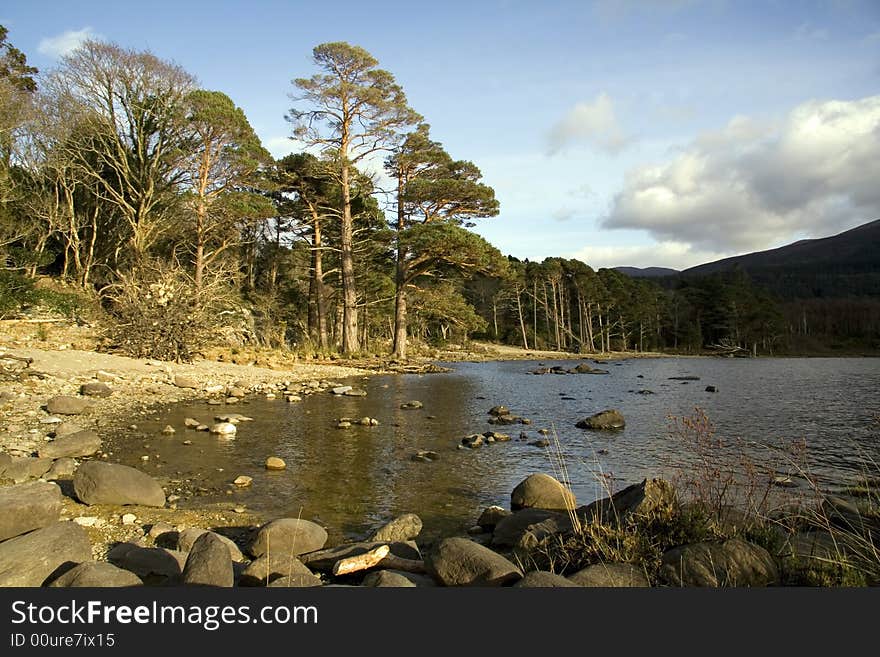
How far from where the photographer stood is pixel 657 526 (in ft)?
14.1

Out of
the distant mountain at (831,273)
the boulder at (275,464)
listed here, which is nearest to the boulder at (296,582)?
the boulder at (275,464)

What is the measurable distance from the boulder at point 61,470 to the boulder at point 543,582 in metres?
6.68

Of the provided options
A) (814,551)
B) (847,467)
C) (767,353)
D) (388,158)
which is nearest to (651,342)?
(767,353)

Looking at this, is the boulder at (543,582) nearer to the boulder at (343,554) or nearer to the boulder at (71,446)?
the boulder at (343,554)

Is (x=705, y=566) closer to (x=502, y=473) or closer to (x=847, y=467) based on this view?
A: (x=502, y=473)

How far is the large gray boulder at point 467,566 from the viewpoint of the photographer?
3.82m

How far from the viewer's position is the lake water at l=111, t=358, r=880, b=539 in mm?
6945

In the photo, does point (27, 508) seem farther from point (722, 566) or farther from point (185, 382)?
point (185, 382)

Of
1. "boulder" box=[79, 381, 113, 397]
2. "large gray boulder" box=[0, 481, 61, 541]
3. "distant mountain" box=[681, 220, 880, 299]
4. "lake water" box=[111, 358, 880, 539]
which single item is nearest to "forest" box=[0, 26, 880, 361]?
"boulder" box=[79, 381, 113, 397]

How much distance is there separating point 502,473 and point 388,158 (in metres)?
26.5

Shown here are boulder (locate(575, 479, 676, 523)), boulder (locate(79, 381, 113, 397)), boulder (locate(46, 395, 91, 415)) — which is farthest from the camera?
boulder (locate(79, 381, 113, 397))

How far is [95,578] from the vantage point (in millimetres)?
3523

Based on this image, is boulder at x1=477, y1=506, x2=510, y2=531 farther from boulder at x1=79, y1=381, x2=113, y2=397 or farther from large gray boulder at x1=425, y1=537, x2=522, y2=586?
boulder at x1=79, y1=381, x2=113, y2=397

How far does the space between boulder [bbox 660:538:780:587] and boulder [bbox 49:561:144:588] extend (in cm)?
378
